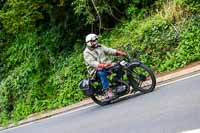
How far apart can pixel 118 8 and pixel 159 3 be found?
2.23 meters

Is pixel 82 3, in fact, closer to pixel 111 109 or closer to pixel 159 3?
pixel 159 3

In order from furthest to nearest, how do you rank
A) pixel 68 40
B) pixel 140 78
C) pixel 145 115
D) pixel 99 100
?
pixel 68 40
pixel 99 100
pixel 140 78
pixel 145 115

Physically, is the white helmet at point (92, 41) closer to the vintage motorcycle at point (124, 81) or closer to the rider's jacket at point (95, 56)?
the rider's jacket at point (95, 56)

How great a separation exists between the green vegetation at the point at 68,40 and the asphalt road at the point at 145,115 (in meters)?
2.54

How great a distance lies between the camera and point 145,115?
1029cm

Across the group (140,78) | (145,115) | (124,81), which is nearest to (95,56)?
(124,81)

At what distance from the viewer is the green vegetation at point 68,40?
15672 mm

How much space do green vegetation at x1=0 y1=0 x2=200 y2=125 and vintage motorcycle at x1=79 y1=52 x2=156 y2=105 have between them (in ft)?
6.19

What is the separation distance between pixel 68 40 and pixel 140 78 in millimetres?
7870

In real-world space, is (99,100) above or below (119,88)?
below

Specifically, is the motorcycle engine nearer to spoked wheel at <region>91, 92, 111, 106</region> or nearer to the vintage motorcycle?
the vintage motorcycle

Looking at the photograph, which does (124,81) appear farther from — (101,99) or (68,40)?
(68,40)

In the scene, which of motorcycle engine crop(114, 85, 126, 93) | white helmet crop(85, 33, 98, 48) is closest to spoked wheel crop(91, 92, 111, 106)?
motorcycle engine crop(114, 85, 126, 93)

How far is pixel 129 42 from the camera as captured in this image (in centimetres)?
1667
